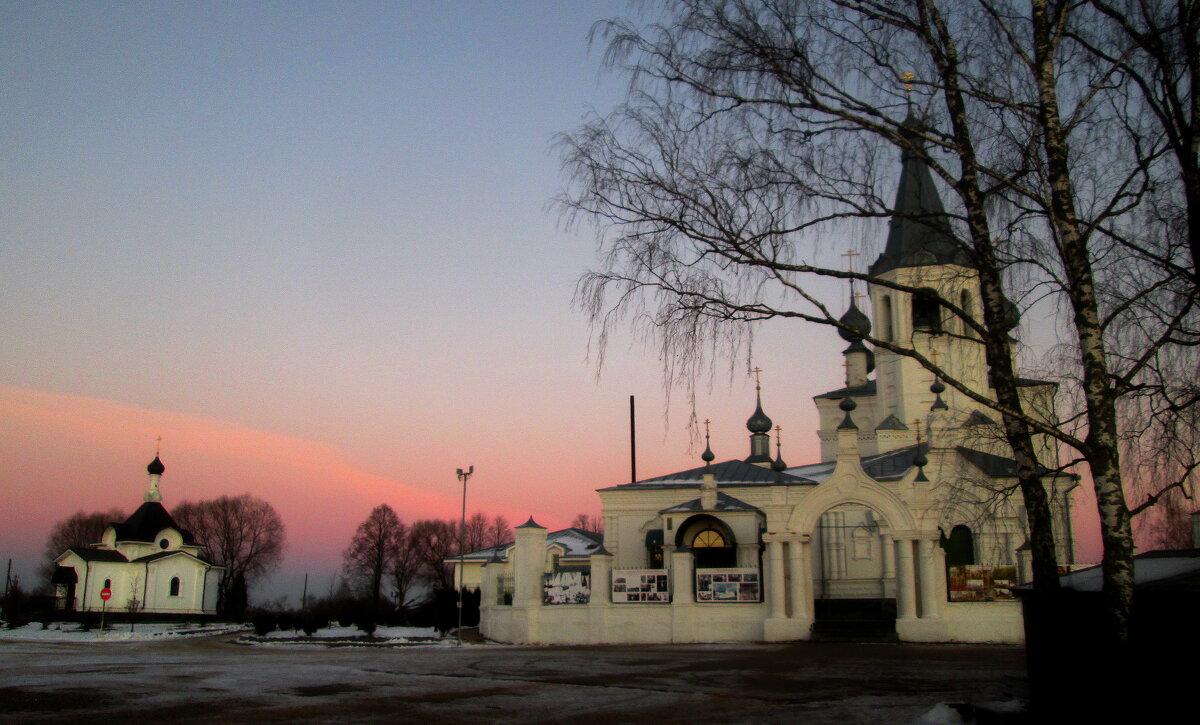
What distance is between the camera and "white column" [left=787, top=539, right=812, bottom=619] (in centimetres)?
2466

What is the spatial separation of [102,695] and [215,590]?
51244 mm

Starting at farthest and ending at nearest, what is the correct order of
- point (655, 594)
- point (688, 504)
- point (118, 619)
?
point (118, 619), point (688, 504), point (655, 594)

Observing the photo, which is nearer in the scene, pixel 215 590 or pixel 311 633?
pixel 311 633

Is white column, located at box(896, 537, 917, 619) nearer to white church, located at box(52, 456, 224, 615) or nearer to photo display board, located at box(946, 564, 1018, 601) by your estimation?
photo display board, located at box(946, 564, 1018, 601)

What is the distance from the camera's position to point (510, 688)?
12.5 metres

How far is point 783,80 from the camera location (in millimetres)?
9008

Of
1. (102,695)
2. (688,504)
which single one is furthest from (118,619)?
(102,695)

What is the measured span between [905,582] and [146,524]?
4975 centimetres

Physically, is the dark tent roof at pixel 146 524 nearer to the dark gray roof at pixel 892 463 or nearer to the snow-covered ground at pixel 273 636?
the snow-covered ground at pixel 273 636

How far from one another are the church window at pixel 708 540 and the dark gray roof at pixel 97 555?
39.5m

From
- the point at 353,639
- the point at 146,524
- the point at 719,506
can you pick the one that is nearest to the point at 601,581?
the point at 719,506

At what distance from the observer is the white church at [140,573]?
53.6 meters

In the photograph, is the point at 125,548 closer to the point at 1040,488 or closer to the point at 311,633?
the point at 311,633

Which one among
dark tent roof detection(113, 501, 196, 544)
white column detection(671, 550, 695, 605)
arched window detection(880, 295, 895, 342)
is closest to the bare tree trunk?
white column detection(671, 550, 695, 605)
